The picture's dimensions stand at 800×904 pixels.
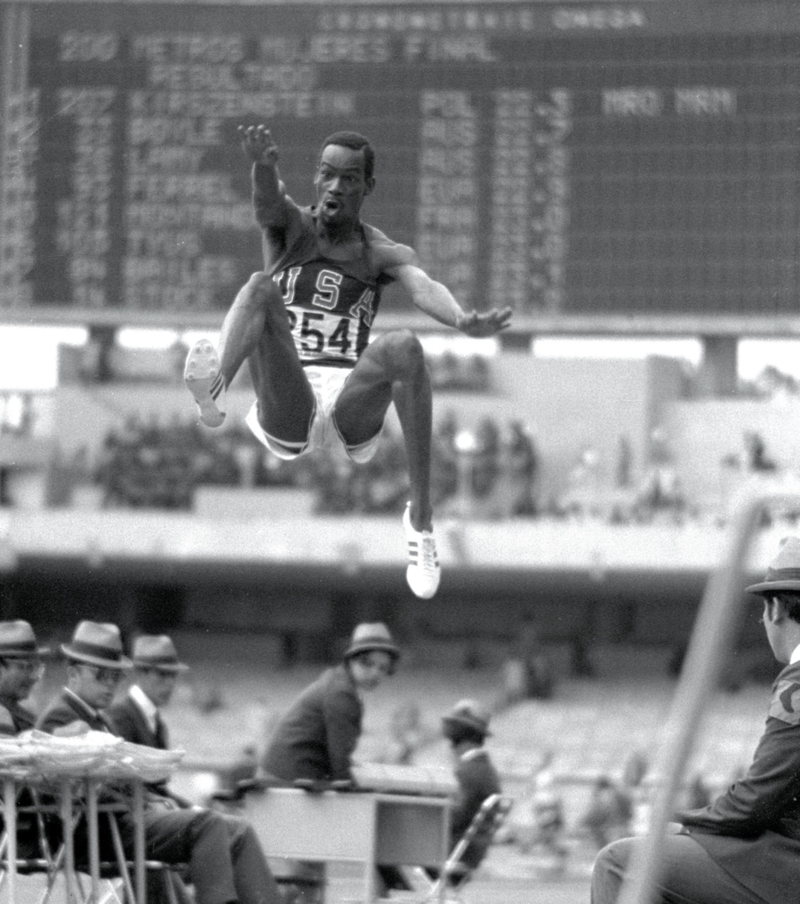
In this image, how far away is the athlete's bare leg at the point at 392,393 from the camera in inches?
230

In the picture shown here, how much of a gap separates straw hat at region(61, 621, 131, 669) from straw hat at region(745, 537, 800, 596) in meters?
2.41

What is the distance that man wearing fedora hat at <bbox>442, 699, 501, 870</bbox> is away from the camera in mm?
7824

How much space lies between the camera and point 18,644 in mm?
5879

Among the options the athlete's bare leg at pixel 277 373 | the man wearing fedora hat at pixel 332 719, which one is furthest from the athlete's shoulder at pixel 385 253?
the man wearing fedora hat at pixel 332 719

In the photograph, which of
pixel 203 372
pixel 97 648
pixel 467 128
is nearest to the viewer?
pixel 203 372

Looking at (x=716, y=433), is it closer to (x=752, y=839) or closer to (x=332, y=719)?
(x=332, y=719)

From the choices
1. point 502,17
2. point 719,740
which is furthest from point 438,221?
point 719,740

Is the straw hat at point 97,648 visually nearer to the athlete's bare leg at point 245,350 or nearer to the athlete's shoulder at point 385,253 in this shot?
the athlete's bare leg at point 245,350

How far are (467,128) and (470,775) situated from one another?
919 centimetres

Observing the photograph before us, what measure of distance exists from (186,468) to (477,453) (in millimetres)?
2964

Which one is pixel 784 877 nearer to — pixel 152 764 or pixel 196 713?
pixel 152 764

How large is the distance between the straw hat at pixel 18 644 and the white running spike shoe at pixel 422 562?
1.11 metres

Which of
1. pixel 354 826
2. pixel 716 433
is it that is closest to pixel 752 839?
pixel 354 826

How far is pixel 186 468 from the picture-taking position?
20.3 metres
